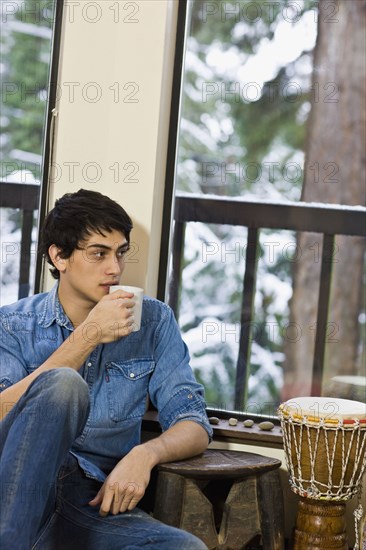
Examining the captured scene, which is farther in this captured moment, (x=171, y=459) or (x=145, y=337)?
(x=145, y=337)

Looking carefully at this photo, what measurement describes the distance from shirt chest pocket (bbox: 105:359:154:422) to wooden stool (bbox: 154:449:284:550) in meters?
0.26

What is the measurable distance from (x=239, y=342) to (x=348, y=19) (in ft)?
4.28

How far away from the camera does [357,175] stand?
3611 millimetres

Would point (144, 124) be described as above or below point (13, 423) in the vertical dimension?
above

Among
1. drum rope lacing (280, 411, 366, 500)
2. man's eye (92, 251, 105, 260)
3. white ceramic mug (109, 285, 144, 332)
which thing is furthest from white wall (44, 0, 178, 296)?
drum rope lacing (280, 411, 366, 500)

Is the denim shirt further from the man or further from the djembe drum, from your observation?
the djembe drum

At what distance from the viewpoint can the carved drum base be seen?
308 cm

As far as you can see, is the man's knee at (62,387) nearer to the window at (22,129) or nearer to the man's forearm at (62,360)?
the man's forearm at (62,360)

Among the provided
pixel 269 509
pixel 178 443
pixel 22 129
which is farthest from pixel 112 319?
pixel 22 129

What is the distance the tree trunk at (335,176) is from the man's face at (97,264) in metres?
0.89

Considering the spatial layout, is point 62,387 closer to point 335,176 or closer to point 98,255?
point 98,255

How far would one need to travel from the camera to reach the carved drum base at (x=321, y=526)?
3076 millimetres

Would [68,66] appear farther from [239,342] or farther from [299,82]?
[239,342]

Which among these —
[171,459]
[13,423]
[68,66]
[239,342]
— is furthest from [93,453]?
[68,66]
